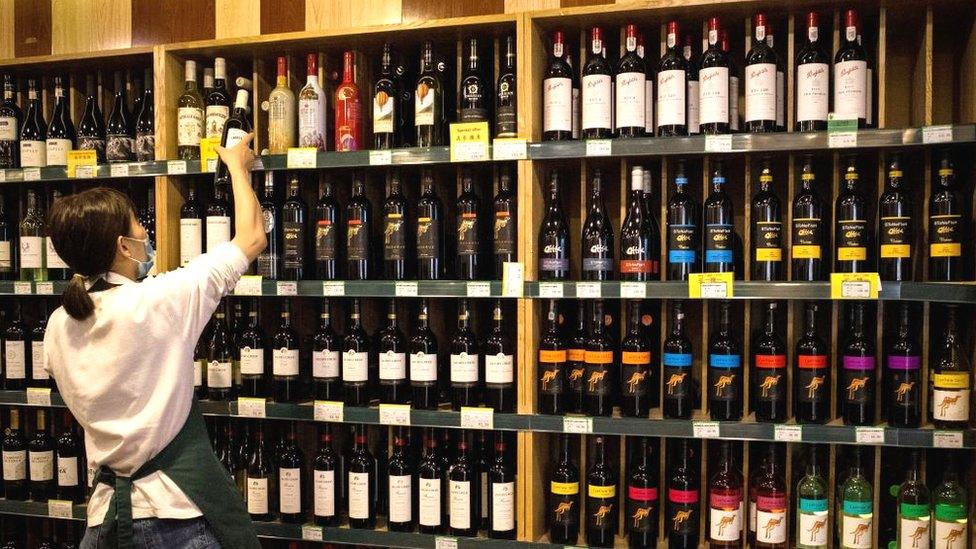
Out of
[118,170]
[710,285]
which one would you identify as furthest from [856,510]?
[118,170]

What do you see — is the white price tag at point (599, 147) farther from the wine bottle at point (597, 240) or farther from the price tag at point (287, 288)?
the price tag at point (287, 288)

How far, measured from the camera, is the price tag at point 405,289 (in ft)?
8.86

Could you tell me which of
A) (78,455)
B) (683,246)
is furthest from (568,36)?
(78,455)

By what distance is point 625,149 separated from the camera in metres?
2.52

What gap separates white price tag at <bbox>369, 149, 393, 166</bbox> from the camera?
2713 millimetres

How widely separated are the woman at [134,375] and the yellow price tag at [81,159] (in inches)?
47.7

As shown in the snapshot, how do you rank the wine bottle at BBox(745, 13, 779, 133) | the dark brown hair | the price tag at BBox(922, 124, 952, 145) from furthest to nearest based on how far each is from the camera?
1. the wine bottle at BBox(745, 13, 779, 133)
2. the price tag at BBox(922, 124, 952, 145)
3. the dark brown hair

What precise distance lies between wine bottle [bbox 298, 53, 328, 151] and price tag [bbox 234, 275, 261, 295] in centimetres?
51

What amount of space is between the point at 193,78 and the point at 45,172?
0.69 m

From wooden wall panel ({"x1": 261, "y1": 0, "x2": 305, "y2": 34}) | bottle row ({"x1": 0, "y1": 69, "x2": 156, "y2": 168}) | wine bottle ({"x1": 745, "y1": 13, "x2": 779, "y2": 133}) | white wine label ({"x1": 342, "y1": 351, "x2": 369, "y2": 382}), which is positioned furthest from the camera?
wooden wall panel ({"x1": 261, "y1": 0, "x2": 305, "y2": 34})

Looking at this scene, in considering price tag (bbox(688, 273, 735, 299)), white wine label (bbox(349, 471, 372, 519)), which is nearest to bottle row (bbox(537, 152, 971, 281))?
price tag (bbox(688, 273, 735, 299))

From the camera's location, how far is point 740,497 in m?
2.58

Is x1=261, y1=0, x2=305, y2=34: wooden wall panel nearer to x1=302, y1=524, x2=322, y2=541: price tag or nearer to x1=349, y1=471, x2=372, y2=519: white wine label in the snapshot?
x1=349, y1=471, x2=372, y2=519: white wine label

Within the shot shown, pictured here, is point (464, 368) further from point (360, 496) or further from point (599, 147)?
point (599, 147)
